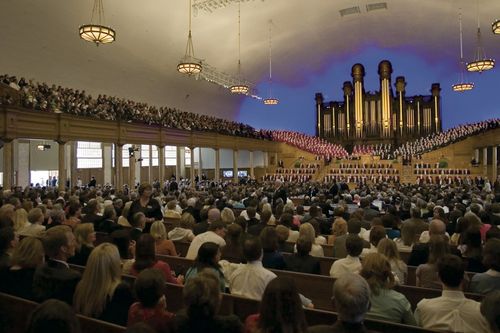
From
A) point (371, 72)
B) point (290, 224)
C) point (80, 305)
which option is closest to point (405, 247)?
point (290, 224)

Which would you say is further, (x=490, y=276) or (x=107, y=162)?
(x=107, y=162)

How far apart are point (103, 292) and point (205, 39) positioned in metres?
19.9

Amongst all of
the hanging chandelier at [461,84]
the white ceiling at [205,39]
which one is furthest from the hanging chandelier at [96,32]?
the hanging chandelier at [461,84]

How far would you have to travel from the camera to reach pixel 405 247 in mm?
4855

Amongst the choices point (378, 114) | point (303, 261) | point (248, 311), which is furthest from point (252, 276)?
point (378, 114)

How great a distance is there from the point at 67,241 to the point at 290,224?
341 centimetres

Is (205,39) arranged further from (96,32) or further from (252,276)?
(252,276)

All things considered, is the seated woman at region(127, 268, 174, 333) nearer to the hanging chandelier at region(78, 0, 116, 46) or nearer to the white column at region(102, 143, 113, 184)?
the hanging chandelier at region(78, 0, 116, 46)

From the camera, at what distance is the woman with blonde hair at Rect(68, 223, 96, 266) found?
152 inches

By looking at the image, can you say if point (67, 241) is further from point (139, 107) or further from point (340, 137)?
point (340, 137)

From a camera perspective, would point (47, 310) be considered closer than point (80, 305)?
Yes

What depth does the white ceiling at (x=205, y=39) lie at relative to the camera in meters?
14.8

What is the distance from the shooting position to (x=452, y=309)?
2500 mm

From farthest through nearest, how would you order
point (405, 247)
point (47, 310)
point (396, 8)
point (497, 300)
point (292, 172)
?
point (292, 172), point (396, 8), point (405, 247), point (497, 300), point (47, 310)
